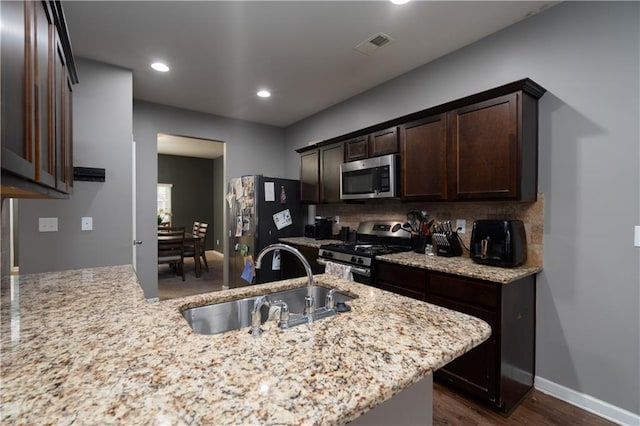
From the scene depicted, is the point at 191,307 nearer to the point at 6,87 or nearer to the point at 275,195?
the point at 6,87

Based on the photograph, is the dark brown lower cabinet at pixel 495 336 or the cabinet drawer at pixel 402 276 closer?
the dark brown lower cabinet at pixel 495 336

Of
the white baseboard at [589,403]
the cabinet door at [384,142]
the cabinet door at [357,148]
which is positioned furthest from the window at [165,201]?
the white baseboard at [589,403]

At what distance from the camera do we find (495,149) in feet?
6.96

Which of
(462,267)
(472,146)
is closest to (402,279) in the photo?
(462,267)

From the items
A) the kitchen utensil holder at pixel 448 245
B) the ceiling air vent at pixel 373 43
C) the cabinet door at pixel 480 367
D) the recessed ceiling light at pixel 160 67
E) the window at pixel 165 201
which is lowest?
the cabinet door at pixel 480 367

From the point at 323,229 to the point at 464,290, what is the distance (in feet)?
7.28

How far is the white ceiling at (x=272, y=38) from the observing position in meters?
2.13

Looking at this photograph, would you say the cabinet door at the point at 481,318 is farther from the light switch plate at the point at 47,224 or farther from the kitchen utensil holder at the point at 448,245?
the light switch plate at the point at 47,224

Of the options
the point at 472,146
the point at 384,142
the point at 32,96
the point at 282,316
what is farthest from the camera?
the point at 384,142

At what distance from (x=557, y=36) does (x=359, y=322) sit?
244 cm

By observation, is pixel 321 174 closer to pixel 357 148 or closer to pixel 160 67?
pixel 357 148

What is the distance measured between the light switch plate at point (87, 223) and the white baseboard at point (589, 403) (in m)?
3.90

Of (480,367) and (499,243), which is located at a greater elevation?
(499,243)

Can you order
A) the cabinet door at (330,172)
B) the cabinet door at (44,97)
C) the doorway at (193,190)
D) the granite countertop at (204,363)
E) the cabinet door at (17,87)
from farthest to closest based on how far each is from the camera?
the doorway at (193,190) → the cabinet door at (330,172) → the cabinet door at (44,97) → the cabinet door at (17,87) → the granite countertop at (204,363)
